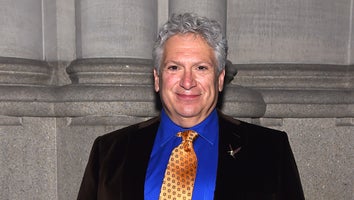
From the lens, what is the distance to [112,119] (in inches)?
133

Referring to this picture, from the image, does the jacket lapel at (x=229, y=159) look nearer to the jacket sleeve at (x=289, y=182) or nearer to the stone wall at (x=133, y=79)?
the jacket sleeve at (x=289, y=182)

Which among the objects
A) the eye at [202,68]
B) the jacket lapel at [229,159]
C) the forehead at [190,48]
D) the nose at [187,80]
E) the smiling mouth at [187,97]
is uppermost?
the forehead at [190,48]

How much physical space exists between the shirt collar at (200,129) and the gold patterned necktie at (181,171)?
0.03m

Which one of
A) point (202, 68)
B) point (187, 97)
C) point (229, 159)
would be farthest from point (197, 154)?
point (202, 68)

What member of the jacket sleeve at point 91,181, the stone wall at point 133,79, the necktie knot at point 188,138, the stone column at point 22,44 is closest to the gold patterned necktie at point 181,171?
the necktie knot at point 188,138

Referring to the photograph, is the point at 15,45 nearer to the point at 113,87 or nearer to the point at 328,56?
the point at 113,87

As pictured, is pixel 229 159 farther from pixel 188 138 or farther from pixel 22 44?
pixel 22 44

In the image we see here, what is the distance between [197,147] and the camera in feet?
6.90

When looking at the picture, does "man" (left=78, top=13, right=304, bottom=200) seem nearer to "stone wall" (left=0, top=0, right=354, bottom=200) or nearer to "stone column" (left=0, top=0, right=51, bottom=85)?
"stone wall" (left=0, top=0, right=354, bottom=200)

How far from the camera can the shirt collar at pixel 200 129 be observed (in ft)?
6.89

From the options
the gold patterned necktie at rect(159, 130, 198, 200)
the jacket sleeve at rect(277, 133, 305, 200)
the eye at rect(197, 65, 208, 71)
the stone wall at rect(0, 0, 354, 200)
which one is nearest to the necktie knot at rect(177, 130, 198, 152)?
the gold patterned necktie at rect(159, 130, 198, 200)

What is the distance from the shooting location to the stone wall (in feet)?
11.4

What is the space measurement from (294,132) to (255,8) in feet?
3.88

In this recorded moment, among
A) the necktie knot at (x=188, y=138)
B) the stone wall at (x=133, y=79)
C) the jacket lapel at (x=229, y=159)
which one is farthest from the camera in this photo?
the stone wall at (x=133, y=79)
